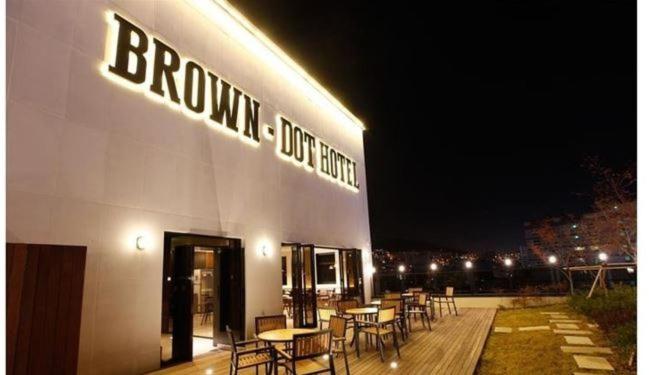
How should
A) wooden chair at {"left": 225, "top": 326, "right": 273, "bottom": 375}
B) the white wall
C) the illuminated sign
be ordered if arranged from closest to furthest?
1. wooden chair at {"left": 225, "top": 326, "right": 273, "bottom": 375}
2. the white wall
3. the illuminated sign

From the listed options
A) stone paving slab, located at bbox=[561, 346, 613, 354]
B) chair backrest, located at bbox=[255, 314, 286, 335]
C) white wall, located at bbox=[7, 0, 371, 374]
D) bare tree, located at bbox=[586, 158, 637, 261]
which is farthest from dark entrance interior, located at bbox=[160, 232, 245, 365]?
bare tree, located at bbox=[586, 158, 637, 261]

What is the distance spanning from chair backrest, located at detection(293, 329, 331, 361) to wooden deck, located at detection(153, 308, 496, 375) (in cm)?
23

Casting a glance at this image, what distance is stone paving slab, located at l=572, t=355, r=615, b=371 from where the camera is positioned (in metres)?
5.09

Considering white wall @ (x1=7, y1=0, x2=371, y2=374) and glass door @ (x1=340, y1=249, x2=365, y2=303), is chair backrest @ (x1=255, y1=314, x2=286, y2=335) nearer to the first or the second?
white wall @ (x1=7, y1=0, x2=371, y2=374)

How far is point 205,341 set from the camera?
7.71 m

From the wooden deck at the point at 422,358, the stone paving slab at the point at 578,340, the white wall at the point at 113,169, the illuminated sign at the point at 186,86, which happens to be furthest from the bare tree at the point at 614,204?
the white wall at the point at 113,169

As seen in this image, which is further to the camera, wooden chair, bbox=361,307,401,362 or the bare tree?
the bare tree

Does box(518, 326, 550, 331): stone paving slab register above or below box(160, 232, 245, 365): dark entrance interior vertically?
below

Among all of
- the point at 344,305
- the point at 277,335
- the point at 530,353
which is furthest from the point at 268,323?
the point at 530,353

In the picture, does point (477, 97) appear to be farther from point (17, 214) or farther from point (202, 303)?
point (17, 214)

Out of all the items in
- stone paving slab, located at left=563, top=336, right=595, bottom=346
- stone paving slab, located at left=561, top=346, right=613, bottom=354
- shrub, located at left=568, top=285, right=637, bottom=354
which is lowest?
stone paving slab, located at left=563, top=336, right=595, bottom=346

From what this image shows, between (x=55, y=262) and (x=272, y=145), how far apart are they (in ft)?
18.7

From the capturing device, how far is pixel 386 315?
611cm

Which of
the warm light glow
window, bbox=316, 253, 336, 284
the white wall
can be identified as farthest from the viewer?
window, bbox=316, 253, 336, 284
